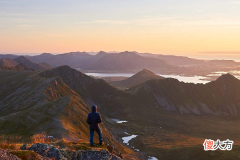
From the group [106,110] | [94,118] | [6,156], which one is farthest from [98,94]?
[6,156]

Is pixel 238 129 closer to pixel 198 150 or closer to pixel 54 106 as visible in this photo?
pixel 198 150

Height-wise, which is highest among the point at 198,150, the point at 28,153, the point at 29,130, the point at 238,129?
the point at 28,153

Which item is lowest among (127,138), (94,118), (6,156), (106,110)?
(127,138)

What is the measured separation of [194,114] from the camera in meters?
178

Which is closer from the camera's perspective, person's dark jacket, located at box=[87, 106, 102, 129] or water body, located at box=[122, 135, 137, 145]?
person's dark jacket, located at box=[87, 106, 102, 129]

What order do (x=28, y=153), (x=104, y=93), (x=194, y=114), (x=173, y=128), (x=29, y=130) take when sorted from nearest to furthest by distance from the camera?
(x=28, y=153)
(x=29, y=130)
(x=173, y=128)
(x=194, y=114)
(x=104, y=93)

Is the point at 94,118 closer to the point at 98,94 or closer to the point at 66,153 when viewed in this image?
the point at 66,153

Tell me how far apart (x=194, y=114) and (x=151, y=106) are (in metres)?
37.2

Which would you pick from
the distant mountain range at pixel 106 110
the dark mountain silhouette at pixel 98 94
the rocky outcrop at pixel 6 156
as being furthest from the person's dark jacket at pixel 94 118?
the dark mountain silhouette at pixel 98 94

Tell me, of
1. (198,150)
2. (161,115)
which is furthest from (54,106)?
(161,115)

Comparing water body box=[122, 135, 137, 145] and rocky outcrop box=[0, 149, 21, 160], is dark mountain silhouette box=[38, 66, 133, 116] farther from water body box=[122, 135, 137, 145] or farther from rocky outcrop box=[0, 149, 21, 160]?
rocky outcrop box=[0, 149, 21, 160]

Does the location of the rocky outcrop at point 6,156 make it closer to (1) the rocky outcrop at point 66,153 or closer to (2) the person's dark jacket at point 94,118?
(1) the rocky outcrop at point 66,153

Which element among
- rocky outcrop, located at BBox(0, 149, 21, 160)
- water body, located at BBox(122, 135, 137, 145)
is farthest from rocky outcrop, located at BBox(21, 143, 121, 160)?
water body, located at BBox(122, 135, 137, 145)

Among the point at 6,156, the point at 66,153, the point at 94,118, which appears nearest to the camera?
the point at 6,156
